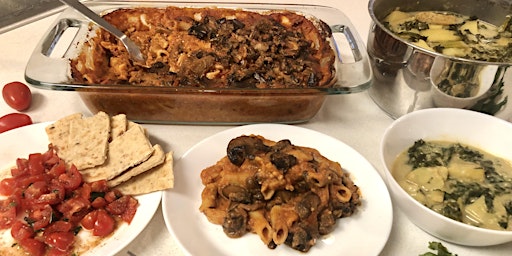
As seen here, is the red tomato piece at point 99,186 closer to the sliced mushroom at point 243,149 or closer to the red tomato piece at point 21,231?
the red tomato piece at point 21,231

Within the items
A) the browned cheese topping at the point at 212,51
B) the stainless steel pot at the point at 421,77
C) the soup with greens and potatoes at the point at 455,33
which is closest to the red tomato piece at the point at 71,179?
the browned cheese topping at the point at 212,51

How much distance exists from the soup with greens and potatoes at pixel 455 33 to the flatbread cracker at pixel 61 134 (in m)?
1.77

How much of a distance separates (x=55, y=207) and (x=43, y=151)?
0.40m

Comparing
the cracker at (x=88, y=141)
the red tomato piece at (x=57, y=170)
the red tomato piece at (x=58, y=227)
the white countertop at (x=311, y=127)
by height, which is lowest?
the white countertop at (x=311, y=127)

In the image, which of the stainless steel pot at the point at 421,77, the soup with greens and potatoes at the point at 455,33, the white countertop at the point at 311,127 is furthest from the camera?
the soup with greens and potatoes at the point at 455,33

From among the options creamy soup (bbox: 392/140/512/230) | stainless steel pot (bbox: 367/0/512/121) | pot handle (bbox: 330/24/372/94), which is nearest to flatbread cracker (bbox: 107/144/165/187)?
pot handle (bbox: 330/24/372/94)

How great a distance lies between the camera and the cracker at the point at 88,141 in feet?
6.39

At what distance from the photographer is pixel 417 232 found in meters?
1.96

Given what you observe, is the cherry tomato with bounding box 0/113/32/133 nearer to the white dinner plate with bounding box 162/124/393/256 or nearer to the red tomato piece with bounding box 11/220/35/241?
the red tomato piece with bounding box 11/220/35/241

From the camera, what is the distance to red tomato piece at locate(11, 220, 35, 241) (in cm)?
171

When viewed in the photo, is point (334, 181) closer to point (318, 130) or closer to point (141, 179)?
point (318, 130)

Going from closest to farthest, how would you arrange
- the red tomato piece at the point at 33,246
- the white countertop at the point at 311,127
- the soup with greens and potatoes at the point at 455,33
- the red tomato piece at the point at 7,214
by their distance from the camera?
the red tomato piece at the point at 33,246 < the red tomato piece at the point at 7,214 < the white countertop at the point at 311,127 < the soup with greens and potatoes at the point at 455,33

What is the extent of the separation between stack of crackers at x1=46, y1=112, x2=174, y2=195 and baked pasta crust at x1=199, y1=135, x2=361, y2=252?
20 centimetres

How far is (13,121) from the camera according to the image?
2.27 meters
